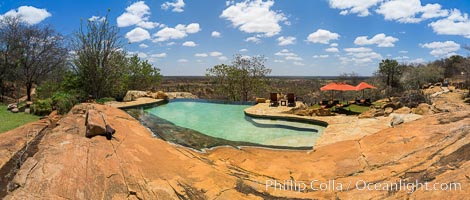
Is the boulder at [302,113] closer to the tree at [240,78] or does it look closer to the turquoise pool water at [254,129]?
the turquoise pool water at [254,129]

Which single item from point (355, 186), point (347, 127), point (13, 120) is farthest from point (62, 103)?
point (355, 186)

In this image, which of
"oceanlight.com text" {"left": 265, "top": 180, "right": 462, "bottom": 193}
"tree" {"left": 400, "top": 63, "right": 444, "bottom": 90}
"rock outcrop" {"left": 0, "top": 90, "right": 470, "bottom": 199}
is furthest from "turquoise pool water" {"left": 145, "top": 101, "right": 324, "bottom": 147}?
"tree" {"left": 400, "top": 63, "right": 444, "bottom": 90}

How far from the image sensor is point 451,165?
11.2 feet

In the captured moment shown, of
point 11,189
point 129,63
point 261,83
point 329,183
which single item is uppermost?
point 129,63

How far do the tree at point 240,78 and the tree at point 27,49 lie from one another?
11423 millimetres

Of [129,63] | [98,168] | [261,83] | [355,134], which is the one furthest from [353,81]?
[98,168]

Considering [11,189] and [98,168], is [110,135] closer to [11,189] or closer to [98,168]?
[98,168]

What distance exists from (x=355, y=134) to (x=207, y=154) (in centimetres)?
397

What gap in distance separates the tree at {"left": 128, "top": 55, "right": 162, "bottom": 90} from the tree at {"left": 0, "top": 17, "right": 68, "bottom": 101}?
4.88 m

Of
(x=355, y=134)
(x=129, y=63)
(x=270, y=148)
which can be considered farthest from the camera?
(x=129, y=63)

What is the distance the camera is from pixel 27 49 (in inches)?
664

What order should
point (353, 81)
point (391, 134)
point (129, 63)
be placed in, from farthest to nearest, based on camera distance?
point (353, 81) < point (129, 63) < point (391, 134)

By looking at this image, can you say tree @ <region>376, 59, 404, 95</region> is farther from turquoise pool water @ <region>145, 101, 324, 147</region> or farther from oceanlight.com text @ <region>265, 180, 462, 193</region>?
oceanlight.com text @ <region>265, 180, 462, 193</region>

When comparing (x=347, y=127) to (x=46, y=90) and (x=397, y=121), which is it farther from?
(x=46, y=90)
